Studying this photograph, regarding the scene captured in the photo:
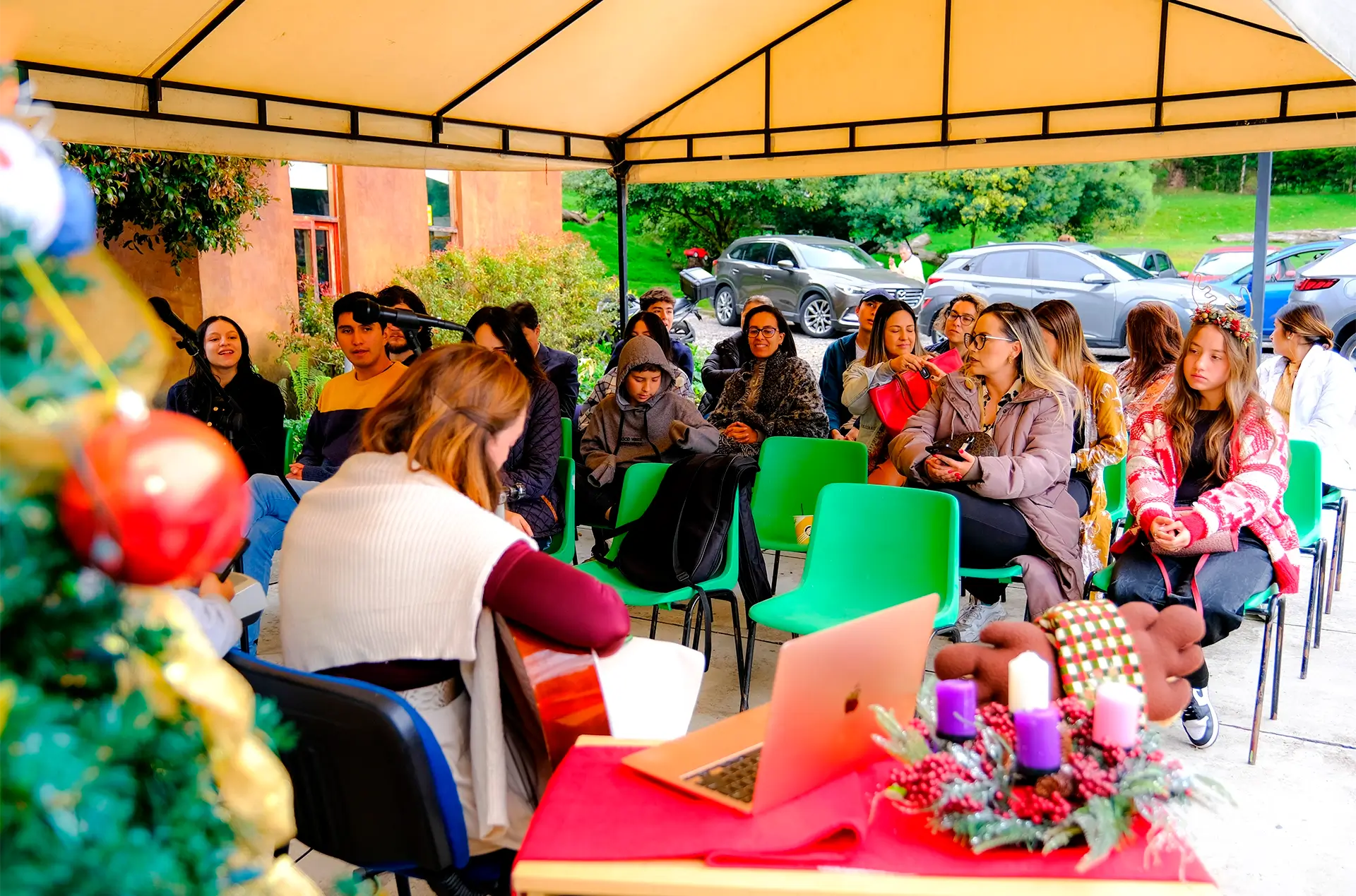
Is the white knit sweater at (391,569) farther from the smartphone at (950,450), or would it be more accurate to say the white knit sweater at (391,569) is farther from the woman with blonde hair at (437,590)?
the smartphone at (950,450)

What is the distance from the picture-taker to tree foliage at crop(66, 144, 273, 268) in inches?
291

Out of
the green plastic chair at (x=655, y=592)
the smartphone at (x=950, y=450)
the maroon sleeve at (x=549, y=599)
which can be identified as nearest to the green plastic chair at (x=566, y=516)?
the green plastic chair at (x=655, y=592)

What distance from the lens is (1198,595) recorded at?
3.30m

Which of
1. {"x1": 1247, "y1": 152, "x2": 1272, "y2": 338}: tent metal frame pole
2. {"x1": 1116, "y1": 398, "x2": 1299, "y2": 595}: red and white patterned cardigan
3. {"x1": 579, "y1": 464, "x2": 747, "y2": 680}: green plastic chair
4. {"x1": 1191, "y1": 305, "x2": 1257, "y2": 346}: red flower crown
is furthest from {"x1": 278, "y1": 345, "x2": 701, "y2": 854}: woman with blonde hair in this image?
{"x1": 1247, "y1": 152, "x2": 1272, "y2": 338}: tent metal frame pole

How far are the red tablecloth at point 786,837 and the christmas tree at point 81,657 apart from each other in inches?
29.9

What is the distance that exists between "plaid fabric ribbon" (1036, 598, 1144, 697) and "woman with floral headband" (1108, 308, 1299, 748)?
5.59 ft

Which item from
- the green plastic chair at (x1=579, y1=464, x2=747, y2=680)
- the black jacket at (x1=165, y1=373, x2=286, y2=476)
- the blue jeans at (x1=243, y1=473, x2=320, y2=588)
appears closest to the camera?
the green plastic chair at (x1=579, y1=464, x2=747, y2=680)

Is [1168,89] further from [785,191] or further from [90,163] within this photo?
[785,191]

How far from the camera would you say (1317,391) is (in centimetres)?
507

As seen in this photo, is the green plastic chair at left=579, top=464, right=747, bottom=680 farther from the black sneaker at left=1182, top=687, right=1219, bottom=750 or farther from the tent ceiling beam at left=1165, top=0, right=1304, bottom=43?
the tent ceiling beam at left=1165, top=0, right=1304, bottom=43

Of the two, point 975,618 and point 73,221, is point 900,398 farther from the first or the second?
point 73,221

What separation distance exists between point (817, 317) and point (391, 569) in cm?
1461

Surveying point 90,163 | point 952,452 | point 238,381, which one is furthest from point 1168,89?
point 90,163

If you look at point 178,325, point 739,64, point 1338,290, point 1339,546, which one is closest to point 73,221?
point 178,325
